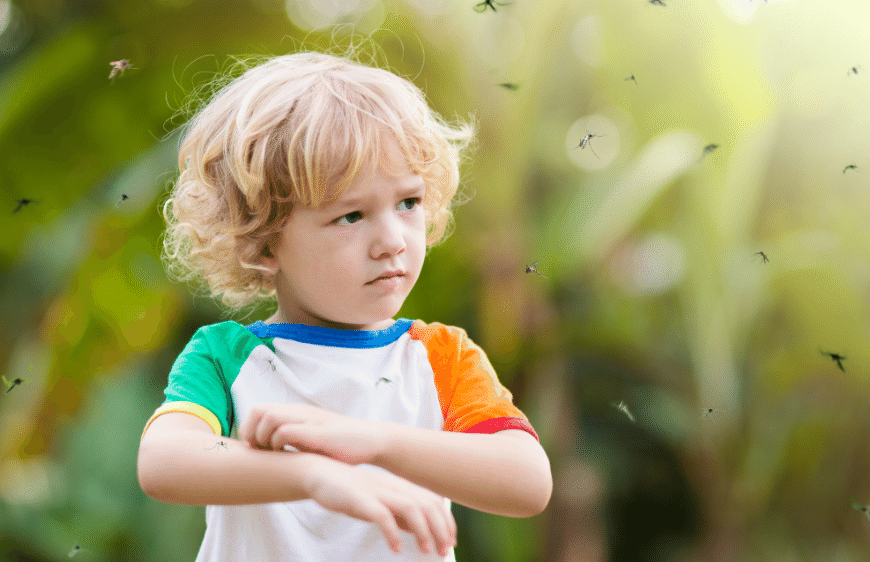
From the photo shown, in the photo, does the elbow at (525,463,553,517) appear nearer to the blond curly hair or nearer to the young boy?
the young boy

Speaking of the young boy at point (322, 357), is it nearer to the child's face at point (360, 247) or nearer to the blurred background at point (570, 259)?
the child's face at point (360, 247)

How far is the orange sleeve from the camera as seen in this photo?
0.58 m

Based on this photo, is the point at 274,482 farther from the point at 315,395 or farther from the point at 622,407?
the point at 622,407

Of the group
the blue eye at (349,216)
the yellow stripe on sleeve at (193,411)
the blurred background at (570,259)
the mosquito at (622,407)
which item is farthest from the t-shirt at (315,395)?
the blurred background at (570,259)

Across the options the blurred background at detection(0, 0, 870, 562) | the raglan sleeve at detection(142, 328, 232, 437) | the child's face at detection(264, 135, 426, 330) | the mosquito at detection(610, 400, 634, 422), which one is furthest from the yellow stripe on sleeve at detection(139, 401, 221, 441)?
the blurred background at detection(0, 0, 870, 562)

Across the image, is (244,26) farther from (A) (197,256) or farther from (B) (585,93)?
(B) (585,93)

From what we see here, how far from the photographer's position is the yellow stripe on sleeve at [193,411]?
1.79 ft

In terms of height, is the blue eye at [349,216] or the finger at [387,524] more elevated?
the blue eye at [349,216]

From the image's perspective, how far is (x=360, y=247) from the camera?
0.56 m

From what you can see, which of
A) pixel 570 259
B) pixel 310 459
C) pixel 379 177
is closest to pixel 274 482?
pixel 310 459

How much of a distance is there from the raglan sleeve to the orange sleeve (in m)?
0.19

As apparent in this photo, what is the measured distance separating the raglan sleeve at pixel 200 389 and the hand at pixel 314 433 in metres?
0.09

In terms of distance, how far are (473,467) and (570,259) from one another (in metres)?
0.84

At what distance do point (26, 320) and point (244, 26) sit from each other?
685 mm
